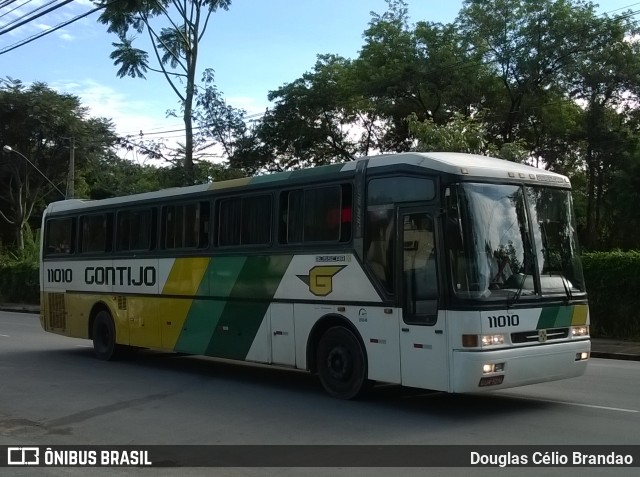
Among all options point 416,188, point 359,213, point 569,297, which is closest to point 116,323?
point 359,213

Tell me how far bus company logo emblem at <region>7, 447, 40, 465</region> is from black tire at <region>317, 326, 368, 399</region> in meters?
3.98

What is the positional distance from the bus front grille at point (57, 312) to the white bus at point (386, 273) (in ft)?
13.7

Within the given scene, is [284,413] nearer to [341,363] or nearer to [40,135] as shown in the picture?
[341,363]

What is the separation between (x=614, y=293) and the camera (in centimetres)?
1944

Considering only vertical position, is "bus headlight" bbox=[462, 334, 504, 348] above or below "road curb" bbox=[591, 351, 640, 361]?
above

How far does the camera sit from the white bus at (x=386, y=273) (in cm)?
880

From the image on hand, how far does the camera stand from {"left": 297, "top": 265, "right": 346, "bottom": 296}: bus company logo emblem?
10375 mm

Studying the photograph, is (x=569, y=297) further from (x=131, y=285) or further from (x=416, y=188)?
(x=131, y=285)

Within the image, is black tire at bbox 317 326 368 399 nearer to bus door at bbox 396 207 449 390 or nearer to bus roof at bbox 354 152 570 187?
bus door at bbox 396 207 449 390

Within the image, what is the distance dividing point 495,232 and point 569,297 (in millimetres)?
1402

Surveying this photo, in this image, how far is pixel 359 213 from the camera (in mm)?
10055

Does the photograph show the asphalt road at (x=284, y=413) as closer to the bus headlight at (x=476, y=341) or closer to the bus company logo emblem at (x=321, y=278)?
the bus headlight at (x=476, y=341)

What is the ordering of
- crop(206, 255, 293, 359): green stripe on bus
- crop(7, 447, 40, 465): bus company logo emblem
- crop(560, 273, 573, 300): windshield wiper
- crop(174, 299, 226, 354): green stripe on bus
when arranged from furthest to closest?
1. crop(174, 299, 226, 354): green stripe on bus
2. crop(206, 255, 293, 359): green stripe on bus
3. crop(560, 273, 573, 300): windshield wiper
4. crop(7, 447, 40, 465): bus company logo emblem

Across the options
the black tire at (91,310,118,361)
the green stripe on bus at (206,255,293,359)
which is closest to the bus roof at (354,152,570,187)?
the green stripe on bus at (206,255,293,359)
